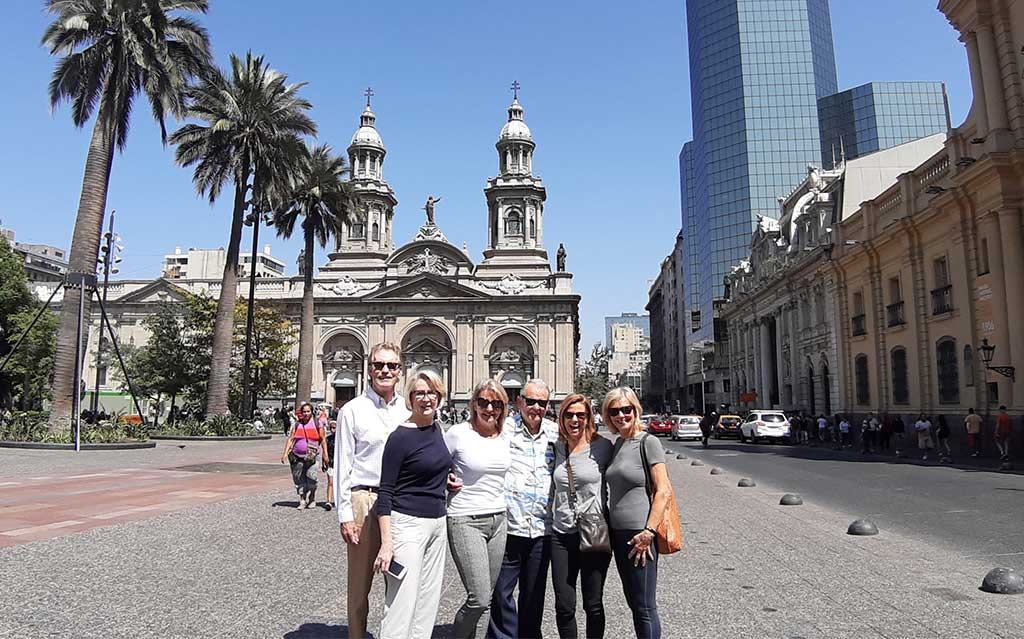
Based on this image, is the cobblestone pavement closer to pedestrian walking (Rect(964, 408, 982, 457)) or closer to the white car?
pedestrian walking (Rect(964, 408, 982, 457))

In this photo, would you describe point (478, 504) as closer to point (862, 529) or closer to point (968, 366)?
point (862, 529)

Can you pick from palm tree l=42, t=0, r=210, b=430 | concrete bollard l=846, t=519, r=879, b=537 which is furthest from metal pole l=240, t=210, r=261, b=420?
concrete bollard l=846, t=519, r=879, b=537

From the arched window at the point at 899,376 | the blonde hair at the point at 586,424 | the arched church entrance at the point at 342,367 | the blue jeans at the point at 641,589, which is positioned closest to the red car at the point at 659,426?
the arched window at the point at 899,376

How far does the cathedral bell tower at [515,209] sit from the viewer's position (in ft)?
225

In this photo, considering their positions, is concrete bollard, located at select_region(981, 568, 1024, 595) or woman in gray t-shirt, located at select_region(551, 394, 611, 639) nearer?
woman in gray t-shirt, located at select_region(551, 394, 611, 639)

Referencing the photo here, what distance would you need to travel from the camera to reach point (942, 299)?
85.1 ft

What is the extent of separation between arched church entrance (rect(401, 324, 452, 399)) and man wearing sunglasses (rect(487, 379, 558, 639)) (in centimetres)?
6007

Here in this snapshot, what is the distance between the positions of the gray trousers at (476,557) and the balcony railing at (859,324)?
3285cm

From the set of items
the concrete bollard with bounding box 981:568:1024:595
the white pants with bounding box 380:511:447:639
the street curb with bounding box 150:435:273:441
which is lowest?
the concrete bollard with bounding box 981:568:1024:595

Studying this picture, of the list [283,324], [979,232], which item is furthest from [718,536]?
[283,324]

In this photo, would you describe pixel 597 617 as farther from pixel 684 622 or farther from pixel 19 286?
pixel 19 286

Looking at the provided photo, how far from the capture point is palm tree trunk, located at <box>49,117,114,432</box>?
2242cm

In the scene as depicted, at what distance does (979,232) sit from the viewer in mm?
23422

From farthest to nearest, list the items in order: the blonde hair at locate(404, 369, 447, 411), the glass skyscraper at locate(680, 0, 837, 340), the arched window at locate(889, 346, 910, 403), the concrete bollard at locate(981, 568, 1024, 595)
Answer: the glass skyscraper at locate(680, 0, 837, 340) < the arched window at locate(889, 346, 910, 403) < the concrete bollard at locate(981, 568, 1024, 595) < the blonde hair at locate(404, 369, 447, 411)
